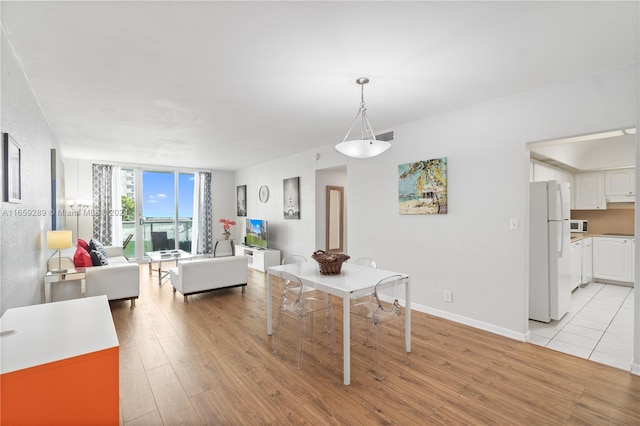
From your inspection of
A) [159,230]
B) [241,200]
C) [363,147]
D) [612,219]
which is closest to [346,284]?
[363,147]

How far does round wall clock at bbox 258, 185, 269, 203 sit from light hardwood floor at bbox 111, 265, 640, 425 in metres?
4.24

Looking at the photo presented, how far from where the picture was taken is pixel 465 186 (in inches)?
138

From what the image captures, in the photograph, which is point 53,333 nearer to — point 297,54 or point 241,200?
point 297,54

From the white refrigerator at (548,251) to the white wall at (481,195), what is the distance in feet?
2.31

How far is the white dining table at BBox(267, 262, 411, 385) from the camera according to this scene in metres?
2.35

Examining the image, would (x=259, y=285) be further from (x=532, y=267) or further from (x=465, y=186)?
(x=532, y=267)

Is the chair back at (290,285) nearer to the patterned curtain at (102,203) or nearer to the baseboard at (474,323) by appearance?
the baseboard at (474,323)

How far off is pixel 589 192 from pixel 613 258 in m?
1.30

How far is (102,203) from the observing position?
23.2 feet

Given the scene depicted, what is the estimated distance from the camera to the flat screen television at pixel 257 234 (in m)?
6.84

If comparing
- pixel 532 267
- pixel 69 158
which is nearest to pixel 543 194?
pixel 532 267

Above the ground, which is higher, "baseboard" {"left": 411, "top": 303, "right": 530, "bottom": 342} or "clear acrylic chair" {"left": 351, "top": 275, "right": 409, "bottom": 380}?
"clear acrylic chair" {"left": 351, "top": 275, "right": 409, "bottom": 380}

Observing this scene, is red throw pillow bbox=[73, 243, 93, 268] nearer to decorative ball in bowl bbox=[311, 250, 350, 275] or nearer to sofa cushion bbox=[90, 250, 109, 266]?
sofa cushion bbox=[90, 250, 109, 266]

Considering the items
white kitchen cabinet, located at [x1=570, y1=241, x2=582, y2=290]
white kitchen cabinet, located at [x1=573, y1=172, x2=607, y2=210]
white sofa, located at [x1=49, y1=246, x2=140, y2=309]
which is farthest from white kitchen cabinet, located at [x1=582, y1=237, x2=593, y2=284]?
white sofa, located at [x1=49, y1=246, x2=140, y2=309]
